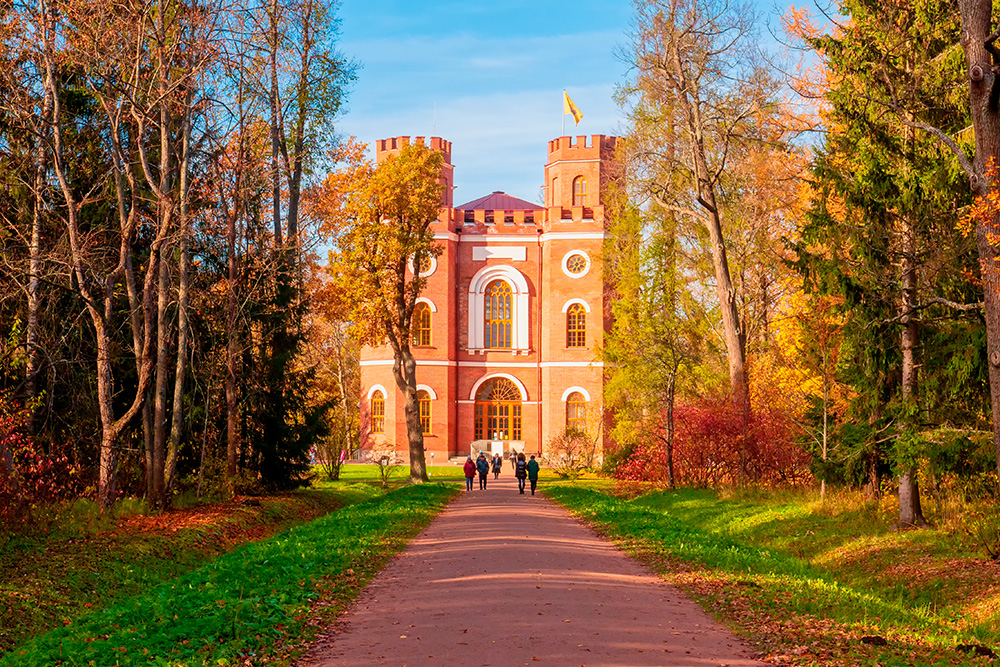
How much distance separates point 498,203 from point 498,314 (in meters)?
7.38

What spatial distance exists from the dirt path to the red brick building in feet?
109

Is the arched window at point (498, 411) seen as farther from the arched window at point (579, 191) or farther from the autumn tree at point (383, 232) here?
the autumn tree at point (383, 232)

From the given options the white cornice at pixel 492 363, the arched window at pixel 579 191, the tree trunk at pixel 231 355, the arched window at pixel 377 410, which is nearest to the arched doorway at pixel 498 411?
the white cornice at pixel 492 363

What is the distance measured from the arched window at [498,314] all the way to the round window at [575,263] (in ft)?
11.1

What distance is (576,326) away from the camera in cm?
4781

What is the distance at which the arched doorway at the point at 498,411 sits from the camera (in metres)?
47.8

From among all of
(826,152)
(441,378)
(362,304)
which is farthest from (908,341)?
(441,378)

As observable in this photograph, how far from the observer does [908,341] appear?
1371 cm

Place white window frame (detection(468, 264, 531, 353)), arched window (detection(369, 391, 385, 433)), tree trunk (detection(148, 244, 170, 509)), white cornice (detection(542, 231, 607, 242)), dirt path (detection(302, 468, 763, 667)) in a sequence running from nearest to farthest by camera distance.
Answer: dirt path (detection(302, 468, 763, 667))
tree trunk (detection(148, 244, 170, 509))
arched window (detection(369, 391, 385, 433))
white cornice (detection(542, 231, 607, 242))
white window frame (detection(468, 264, 531, 353))

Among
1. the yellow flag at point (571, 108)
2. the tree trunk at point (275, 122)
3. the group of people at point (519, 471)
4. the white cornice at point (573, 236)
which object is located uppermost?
the yellow flag at point (571, 108)

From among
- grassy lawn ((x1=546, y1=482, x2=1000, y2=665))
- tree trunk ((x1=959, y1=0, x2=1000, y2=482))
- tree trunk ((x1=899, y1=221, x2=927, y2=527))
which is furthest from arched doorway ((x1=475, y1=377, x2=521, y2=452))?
tree trunk ((x1=959, y1=0, x2=1000, y2=482))

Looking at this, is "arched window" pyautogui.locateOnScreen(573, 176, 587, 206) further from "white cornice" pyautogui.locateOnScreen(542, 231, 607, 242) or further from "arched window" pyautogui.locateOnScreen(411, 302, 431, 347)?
"arched window" pyautogui.locateOnScreen(411, 302, 431, 347)

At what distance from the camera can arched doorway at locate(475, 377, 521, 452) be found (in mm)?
47781

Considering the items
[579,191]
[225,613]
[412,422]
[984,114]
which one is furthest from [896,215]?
[579,191]
